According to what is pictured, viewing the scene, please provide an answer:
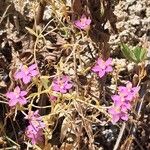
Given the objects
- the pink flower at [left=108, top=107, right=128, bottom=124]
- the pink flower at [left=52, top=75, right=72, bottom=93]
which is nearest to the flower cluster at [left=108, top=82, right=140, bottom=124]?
the pink flower at [left=108, top=107, right=128, bottom=124]

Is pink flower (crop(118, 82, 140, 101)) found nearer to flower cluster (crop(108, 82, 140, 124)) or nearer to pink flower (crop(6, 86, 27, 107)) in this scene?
flower cluster (crop(108, 82, 140, 124))

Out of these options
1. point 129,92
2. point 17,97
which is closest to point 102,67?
point 129,92

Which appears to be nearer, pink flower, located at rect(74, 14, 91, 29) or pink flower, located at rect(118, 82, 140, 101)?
pink flower, located at rect(118, 82, 140, 101)

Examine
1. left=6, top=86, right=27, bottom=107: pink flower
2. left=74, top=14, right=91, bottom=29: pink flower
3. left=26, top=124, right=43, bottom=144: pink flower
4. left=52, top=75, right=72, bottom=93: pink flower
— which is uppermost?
left=74, top=14, right=91, bottom=29: pink flower

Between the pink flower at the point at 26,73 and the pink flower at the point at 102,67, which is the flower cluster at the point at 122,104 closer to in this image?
the pink flower at the point at 102,67

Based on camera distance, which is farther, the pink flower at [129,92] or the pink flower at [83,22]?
the pink flower at [83,22]

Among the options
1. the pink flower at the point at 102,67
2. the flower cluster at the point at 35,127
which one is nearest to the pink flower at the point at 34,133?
the flower cluster at the point at 35,127
